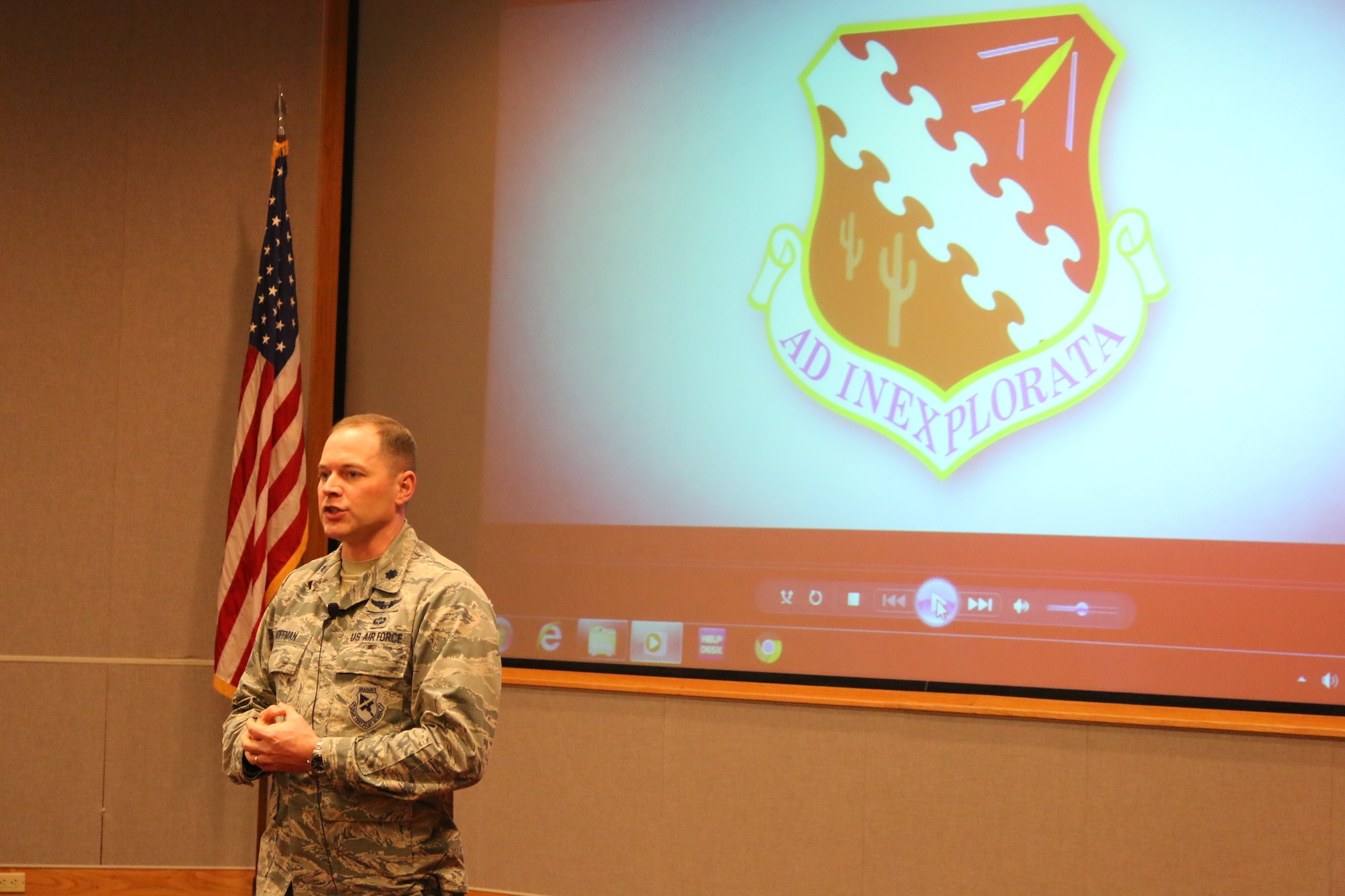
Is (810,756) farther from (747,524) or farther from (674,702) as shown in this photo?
(747,524)

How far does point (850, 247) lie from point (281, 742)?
2520 millimetres

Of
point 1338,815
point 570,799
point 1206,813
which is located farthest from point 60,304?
point 1338,815

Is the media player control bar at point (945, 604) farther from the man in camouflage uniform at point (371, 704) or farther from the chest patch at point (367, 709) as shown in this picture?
the chest patch at point (367, 709)

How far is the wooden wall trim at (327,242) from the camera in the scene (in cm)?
408

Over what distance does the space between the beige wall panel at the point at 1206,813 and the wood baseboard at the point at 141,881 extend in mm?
2856

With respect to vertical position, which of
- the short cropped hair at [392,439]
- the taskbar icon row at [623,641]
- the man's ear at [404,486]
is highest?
the short cropped hair at [392,439]

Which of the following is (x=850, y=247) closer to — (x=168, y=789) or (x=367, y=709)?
(x=367, y=709)

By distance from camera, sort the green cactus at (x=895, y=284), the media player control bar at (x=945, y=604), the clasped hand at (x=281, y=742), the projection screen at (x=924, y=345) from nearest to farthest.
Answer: the clasped hand at (x=281, y=742) < the projection screen at (x=924, y=345) < the media player control bar at (x=945, y=604) < the green cactus at (x=895, y=284)

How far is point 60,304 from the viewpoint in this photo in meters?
4.10

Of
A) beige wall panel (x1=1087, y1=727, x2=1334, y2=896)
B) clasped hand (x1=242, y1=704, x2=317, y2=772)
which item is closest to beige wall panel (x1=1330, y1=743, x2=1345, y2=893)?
beige wall panel (x1=1087, y1=727, x2=1334, y2=896)

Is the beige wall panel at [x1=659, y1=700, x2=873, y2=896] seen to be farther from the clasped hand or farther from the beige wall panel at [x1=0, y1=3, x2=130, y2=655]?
the beige wall panel at [x1=0, y1=3, x2=130, y2=655]

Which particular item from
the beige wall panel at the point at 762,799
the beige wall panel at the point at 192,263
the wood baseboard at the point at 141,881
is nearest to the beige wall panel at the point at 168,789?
the wood baseboard at the point at 141,881

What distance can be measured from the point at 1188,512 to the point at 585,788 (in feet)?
6.72

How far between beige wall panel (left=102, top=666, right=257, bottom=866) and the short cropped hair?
260 centimetres
